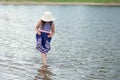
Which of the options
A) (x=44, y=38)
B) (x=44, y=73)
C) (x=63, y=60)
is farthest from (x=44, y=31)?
(x=63, y=60)

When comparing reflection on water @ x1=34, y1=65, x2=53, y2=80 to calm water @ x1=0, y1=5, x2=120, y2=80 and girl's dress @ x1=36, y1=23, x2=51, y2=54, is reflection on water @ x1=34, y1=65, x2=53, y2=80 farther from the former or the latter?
girl's dress @ x1=36, y1=23, x2=51, y2=54

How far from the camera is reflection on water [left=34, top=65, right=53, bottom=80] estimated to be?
50.3 ft

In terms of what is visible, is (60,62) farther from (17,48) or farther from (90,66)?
(17,48)

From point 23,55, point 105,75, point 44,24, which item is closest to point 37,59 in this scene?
point 23,55

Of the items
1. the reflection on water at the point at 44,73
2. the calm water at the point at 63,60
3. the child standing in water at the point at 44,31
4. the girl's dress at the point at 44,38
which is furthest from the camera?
the girl's dress at the point at 44,38

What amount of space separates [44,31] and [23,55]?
3.11m

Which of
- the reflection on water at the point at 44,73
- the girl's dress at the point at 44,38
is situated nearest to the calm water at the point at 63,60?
the reflection on water at the point at 44,73

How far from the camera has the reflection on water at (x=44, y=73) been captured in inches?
603

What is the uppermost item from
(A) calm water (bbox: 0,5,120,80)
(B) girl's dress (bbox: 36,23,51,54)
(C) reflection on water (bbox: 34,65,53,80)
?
(B) girl's dress (bbox: 36,23,51,54)

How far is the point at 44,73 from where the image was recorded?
53.0 feet

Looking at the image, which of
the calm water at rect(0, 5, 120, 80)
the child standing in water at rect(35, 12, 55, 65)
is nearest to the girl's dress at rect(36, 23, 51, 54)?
the child standing in water at rect(35, 12, 55, 65)

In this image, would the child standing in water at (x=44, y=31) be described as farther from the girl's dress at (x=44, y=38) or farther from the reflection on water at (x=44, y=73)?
the reflection on water at (x=44, y=73)

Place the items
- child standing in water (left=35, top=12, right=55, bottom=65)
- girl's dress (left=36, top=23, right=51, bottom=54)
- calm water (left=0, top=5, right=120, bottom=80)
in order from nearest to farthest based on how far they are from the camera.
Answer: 1. calm water (left=0, top=5, right=120, bottom=80)
2. child standing in water (left=35, top=12, right=55, bottom=65)
3. girl's dress (left=36, top=23, right=51, bottom=54)

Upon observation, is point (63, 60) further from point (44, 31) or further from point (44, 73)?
point (44, 73)
